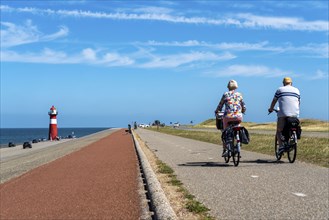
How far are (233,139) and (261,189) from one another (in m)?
3.92

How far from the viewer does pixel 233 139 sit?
11.8m

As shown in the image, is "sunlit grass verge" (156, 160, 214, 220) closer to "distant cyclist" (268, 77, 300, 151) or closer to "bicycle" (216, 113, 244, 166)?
"bicycle" (216, 113, 244, 166)

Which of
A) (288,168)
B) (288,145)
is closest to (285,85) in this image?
(288,145)

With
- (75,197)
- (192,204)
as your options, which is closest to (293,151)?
(75,197)

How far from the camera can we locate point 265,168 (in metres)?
11.1

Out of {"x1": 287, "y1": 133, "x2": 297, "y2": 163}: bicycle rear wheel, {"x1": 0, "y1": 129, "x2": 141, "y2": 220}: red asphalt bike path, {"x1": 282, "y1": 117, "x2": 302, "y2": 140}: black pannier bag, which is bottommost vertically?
{"x1": 0, "y1": 129, "x2": 141, "y2": 220}: red asphalt bike path

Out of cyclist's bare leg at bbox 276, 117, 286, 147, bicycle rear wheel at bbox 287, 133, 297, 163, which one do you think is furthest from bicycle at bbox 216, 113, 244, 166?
bicycle rear wheel at bbox 287, 133, 297, 163

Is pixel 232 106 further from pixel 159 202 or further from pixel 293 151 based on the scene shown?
pixel 159 202

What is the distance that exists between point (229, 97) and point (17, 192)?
17.8 feet

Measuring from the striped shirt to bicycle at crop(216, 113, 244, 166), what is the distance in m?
1.19

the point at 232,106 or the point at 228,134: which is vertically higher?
the point at 232,106

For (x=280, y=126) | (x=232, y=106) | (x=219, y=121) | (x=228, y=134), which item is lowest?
(x=228, y=134)

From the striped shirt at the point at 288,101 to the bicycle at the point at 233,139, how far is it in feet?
3.91

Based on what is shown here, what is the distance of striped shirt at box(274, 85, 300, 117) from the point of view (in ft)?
38.5
